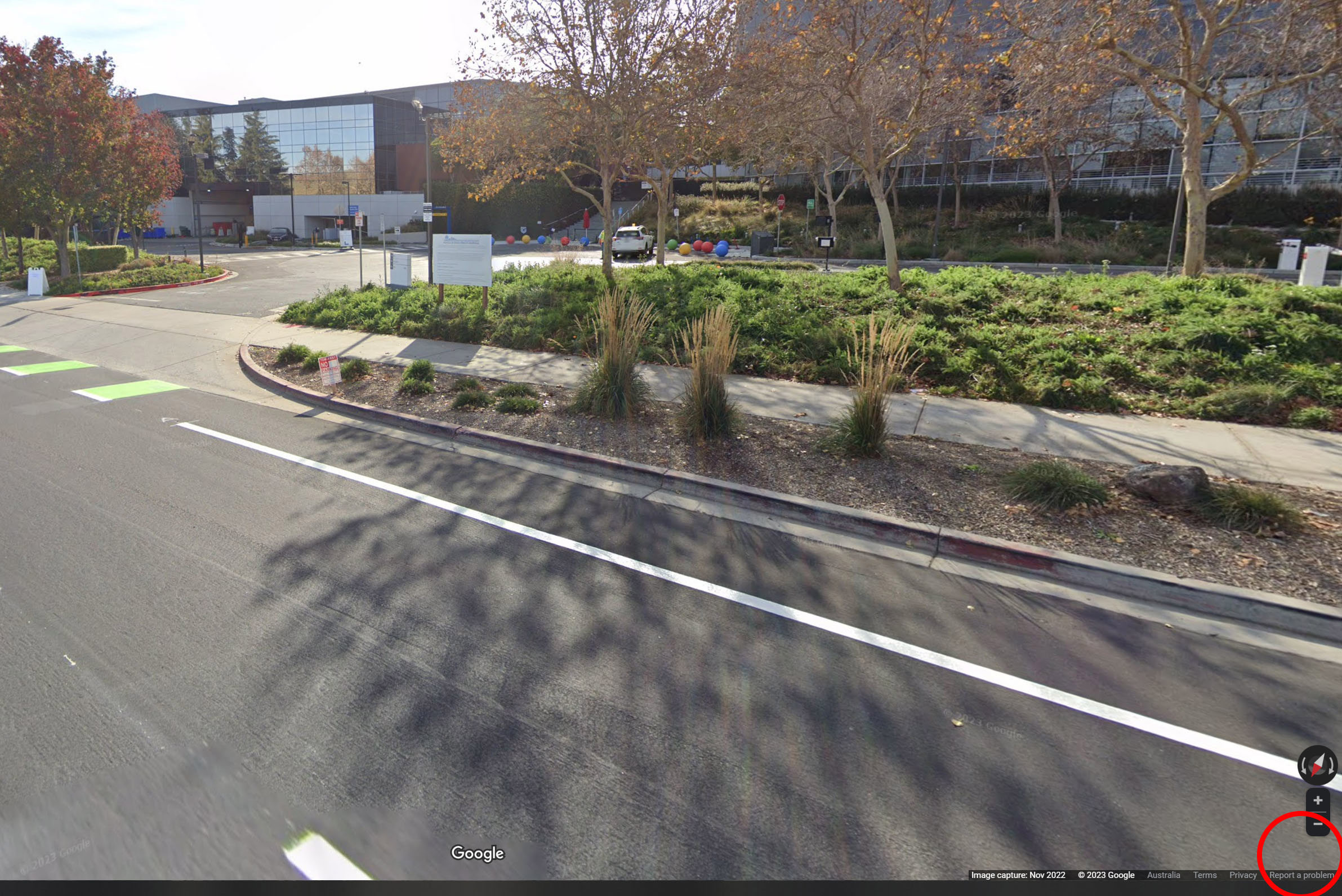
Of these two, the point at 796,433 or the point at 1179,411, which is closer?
the point at 796,433

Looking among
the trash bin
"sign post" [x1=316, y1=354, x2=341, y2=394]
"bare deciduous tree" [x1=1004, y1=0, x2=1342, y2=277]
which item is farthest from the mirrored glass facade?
"sign post" [x1=316, y1=354, x2=341, y2=394]

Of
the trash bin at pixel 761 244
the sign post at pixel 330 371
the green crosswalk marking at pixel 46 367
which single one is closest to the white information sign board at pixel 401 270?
the green crosswalk marking at pixel 46 367

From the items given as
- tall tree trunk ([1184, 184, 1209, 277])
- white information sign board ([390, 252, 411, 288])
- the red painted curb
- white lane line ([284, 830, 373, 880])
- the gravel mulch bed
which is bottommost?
white lane line ([284, 830, 373, 880])

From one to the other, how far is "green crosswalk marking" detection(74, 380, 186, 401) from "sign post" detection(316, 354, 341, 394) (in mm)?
2334

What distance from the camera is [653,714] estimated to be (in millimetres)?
3855

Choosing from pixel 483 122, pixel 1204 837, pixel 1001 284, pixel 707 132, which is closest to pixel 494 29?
pixel 483 122

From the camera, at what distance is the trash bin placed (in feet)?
117

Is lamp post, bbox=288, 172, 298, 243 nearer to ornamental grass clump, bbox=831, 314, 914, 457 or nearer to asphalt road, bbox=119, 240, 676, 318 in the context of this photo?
asphalt road, bbox=119, 240, 676, 318

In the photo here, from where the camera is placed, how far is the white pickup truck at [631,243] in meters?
38.6

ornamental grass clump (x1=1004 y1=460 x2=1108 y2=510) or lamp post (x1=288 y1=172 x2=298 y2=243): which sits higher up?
A: lamp post (x1=288 y1=172 x2=298 y2=243)

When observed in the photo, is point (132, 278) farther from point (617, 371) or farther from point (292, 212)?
point (292, 212)

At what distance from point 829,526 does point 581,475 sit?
2.48 meters

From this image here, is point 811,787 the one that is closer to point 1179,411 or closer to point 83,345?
point 1179,411

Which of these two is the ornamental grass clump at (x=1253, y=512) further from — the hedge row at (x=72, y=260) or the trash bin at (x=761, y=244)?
the hedge row at (x=72, y=260)
